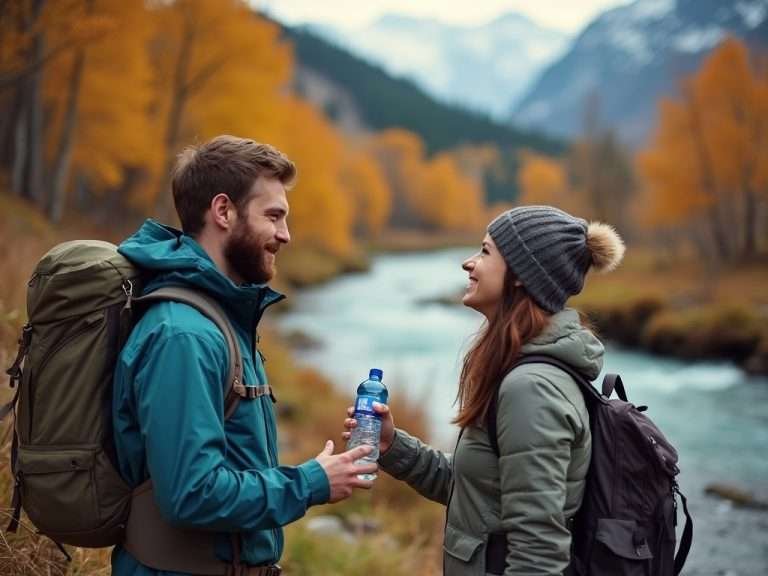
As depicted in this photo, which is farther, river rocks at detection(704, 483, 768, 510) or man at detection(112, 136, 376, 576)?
river rocks at detection(704, 483, 768, 510)

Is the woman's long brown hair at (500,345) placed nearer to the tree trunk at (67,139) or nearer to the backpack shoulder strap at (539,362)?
the backpack shoulder strap at (539,362)

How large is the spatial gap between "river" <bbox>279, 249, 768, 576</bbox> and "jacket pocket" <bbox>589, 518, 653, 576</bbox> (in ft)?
3.08

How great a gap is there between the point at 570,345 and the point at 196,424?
3.78ft

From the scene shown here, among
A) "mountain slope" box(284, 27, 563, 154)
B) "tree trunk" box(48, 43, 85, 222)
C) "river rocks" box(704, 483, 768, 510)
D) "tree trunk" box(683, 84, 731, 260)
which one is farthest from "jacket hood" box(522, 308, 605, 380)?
"mountain slope" box(284, 27, 563, 154)

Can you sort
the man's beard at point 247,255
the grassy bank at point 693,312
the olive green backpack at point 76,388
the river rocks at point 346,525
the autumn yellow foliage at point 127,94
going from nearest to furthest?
the olive green backpack at point 76,388
the man's beard at point 247,255
the river rocks at point 346,525
the autumn yellow foliage at point 127,94
the grassy bank at point 693,312

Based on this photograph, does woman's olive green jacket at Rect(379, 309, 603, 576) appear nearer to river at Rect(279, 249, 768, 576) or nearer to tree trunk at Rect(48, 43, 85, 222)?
river at Rect(279, 249, 768, 576)

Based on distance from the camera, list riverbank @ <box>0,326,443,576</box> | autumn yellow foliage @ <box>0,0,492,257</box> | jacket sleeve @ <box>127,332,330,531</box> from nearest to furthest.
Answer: jacket sleeve @ <box>127,332,330,531</box> → riverbank @ <box>0,326,443,576</box> → autumn yellow foliage @ <box>0,0,492,257</box>

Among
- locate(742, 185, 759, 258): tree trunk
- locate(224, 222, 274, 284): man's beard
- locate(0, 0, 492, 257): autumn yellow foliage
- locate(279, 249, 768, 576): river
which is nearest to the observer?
locate(224, 222, 274, 284): man's beard

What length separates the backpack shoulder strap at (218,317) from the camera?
214 centimetres

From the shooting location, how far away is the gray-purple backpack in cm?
230

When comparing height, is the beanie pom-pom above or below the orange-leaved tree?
below

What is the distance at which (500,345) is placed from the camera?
8.11 feet

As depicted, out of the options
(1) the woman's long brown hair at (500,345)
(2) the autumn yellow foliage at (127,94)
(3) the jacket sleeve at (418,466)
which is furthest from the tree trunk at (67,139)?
(1) the woman's long brown hair at (500,345)

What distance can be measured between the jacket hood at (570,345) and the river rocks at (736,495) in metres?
7.98
